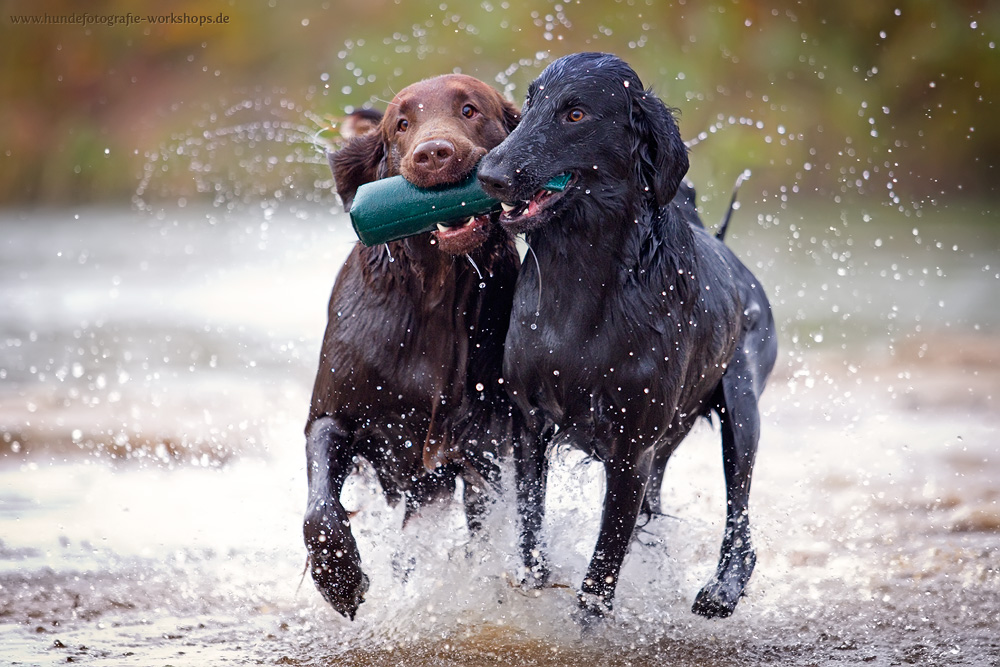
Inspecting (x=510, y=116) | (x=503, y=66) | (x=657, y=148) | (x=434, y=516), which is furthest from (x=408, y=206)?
(x=503, y=66)

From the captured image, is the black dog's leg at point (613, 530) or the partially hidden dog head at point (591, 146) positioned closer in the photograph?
the partially hidden dog head at point (591, 146)

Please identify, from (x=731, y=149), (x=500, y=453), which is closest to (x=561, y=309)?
(x=500, y=453)

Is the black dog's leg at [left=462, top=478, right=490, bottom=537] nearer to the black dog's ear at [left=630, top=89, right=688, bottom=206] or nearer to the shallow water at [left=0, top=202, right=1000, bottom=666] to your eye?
the shallow water at [left=0, top=202, right=1000, bottom=666]

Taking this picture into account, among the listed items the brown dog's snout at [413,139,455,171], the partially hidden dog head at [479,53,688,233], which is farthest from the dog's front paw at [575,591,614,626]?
the brown dog's snout at [413,139,455,171]

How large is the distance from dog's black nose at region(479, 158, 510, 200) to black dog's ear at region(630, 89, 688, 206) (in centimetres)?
37

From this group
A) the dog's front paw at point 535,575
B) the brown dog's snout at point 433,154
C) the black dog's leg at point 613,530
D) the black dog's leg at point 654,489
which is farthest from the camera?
the black dog's leg at point 654,489

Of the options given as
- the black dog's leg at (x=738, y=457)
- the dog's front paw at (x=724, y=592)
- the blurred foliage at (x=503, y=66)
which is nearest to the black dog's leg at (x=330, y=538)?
the dog's front paw at (x=724, y=592)

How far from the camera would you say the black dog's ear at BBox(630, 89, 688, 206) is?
10.2ft

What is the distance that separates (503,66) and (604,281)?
40.0ft

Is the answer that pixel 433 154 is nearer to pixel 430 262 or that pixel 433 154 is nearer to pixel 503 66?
pixel 430 262

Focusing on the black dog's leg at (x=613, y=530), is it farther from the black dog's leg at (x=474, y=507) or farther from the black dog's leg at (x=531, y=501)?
the black dog's leg at (x=474, y=507)

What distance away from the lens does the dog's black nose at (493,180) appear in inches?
118

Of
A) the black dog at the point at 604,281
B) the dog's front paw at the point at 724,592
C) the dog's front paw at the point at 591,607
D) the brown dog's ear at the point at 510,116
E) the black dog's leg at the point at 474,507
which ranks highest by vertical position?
the brown dog's ear at the point at 510,116

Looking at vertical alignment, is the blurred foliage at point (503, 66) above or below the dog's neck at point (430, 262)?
above
